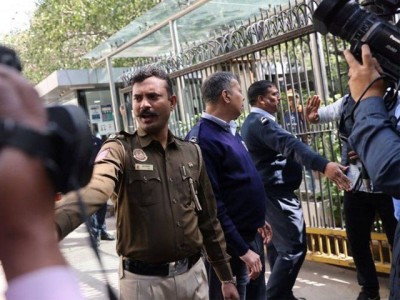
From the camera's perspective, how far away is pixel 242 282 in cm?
315

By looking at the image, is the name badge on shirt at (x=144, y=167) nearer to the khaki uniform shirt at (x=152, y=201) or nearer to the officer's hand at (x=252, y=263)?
the khaki uniform shirt at (x=152, y=201)

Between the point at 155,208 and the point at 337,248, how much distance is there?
9.89 ft

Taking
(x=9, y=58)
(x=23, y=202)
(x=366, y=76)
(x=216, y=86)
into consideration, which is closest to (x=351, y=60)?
(x=366, y=76)

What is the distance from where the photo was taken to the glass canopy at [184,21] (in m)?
7.77

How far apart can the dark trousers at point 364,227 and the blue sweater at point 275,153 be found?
42 cm

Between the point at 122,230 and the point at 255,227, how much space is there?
3.64 ft

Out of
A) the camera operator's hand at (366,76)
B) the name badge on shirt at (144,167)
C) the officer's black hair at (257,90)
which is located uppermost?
the officer's black hair at (257,90)

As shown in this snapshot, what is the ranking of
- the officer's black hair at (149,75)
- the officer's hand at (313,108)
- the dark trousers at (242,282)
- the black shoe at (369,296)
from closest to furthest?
the officer's black hair at (149,75) → the dark trousers at (242,282) → the black shoe at (369,296) → the officer's hand at (313,108)

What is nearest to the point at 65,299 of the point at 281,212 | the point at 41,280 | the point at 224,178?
the point at 41,280

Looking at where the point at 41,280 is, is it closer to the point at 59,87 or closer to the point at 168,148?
the point at 168,148

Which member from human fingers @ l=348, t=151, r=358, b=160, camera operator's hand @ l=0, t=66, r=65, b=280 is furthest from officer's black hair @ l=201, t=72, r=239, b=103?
camera operator's hand @ l=0, t=66, r=65, b=280

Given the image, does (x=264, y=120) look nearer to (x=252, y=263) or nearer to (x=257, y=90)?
(x=257, y=90)

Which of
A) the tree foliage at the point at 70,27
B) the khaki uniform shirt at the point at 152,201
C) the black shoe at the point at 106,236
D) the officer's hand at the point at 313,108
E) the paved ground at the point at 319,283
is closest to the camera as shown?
the khaki uniform shirt at the point at 152,201

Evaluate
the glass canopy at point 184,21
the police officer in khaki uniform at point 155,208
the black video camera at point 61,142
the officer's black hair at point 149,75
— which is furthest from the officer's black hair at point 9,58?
the glass canopy at point 184,21
